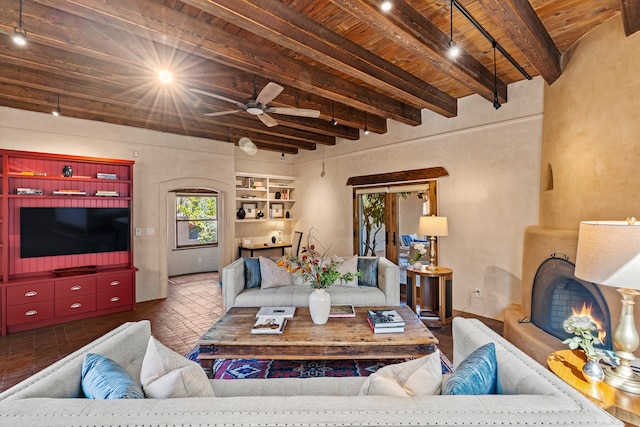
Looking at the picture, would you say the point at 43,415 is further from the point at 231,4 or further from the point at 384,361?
the point at 384,361

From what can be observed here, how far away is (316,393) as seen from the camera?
1.62 metres

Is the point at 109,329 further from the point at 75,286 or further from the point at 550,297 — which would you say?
the point at 550,297

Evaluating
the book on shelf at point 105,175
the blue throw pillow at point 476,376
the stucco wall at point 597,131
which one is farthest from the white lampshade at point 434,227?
the book on shelf at point 105,175

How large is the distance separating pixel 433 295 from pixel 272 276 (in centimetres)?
226

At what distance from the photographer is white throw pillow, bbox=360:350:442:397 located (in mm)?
1186

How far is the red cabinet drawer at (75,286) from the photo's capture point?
405 centimetres

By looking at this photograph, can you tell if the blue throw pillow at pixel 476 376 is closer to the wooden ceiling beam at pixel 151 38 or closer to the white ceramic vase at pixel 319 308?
the white ceramic vase at pixel 319 308

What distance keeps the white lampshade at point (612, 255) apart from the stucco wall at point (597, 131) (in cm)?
106

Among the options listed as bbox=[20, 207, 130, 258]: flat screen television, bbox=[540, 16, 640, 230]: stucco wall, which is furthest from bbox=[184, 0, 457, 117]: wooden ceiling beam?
bbox=[20, 207, 130, 258]: flat screen television

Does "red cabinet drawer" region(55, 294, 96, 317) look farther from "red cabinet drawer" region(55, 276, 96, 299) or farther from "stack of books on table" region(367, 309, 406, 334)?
"stack of books on table" region(367, 309, 406, 334)

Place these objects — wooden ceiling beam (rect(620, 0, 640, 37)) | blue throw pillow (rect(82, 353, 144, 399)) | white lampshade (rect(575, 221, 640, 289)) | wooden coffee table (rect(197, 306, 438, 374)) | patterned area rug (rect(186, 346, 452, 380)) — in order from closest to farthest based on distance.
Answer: blue throw pillow (rect(82, 353, 144, 399)) → white lampshade (rect(575, 221, 640, 289)) → wooden ceiling beam (rect(620, 0, 640, 37)) → wooden coffee table (rect(197, 306, 438, 374)) → patterned area rug (rect(186, 346, 452, 380))

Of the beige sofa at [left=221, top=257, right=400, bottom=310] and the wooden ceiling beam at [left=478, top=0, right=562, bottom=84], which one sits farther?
the beige sofa at [left=221, top=257, right=400, bottom=310]

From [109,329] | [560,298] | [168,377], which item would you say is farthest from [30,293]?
[560,298]

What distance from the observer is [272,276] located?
13.1 ft
